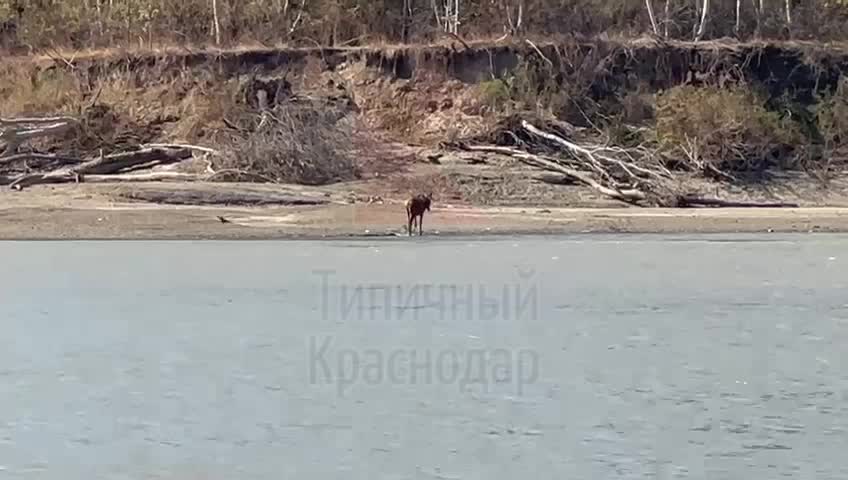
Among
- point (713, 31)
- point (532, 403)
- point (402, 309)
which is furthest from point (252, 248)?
point (713, 31)

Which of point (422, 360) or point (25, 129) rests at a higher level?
point (25, 129)

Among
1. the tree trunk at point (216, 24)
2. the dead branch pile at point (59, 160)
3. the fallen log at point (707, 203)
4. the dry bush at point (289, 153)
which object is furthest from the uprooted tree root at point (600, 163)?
the tree trunk at point (216, 24)

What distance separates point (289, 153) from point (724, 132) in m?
7.38

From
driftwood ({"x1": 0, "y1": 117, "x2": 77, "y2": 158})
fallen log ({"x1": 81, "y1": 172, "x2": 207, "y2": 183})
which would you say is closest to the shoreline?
fallen log ({"x1": 81, "y1": 172, "x2": 207, "y2": 183})

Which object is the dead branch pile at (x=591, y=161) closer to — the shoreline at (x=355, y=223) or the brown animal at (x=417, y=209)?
the shoreline at (x=355, y=223)

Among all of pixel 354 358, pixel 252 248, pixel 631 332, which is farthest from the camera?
pixel 252 248

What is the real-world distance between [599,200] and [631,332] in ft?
35.9

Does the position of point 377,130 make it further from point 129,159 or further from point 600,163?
point 129,159

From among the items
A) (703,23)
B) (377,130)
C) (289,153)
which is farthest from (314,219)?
(703,23)

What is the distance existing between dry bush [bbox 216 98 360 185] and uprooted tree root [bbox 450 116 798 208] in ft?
8.50

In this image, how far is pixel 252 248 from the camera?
20.8 metres

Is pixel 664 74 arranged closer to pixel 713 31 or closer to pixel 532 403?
pixel 713 31

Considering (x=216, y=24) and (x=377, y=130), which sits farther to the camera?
(x=216, y=24)

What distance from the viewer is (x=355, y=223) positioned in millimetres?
22656
